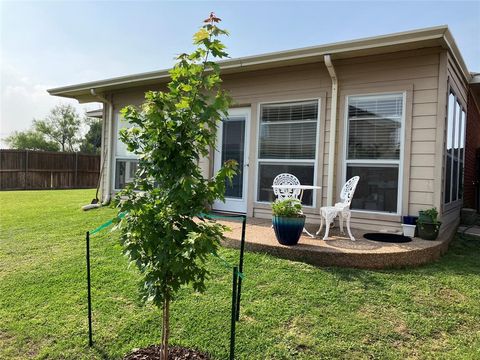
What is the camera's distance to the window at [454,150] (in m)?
5.32

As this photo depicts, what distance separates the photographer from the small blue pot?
12.3ft

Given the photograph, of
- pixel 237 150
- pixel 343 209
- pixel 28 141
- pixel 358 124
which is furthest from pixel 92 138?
pixel 343 209

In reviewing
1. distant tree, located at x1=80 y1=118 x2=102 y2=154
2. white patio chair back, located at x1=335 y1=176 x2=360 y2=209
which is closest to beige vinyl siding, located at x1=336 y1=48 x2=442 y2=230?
white patio chair back, located at x1=335 y1=176 x2=360 y2=209

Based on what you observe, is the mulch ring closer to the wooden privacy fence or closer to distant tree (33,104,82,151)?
the wooden privacy fence

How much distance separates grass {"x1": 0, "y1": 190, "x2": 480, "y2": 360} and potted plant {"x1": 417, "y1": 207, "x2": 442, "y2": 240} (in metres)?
0.32

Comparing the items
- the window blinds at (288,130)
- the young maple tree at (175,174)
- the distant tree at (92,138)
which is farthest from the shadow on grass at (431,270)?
the distant tree at (92,138)

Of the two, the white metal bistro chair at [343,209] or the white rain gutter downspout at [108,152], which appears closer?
the white metal bistro chair at [343,209]

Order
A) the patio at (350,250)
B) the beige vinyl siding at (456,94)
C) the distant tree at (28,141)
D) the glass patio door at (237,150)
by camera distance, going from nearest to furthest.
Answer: the patio at (350,250), the beige vinyl siding at (456,94), the glass patio door at (237,150), the distant tree at (28,141)

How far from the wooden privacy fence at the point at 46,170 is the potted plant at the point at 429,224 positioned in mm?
14000

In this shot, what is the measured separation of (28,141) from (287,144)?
95.2 feet

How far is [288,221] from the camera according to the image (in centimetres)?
375

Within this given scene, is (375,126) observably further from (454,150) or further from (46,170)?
(46,170)

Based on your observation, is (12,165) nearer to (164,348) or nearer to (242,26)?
(242,26)

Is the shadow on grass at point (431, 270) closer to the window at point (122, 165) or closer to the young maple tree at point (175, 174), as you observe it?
the young maple tree at point (175, 174)
